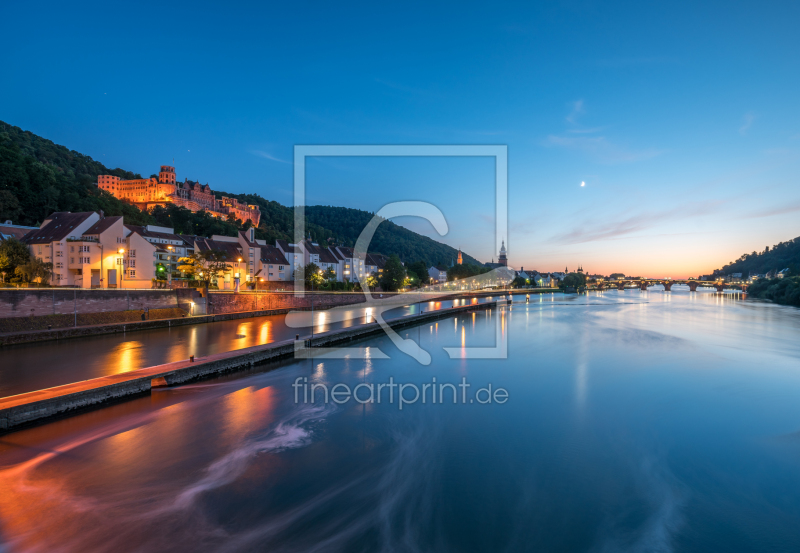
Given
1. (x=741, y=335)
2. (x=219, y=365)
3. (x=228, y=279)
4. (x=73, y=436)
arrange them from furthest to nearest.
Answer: (x=228, y=279) → (x=741, y=335) → (x=219, y=365) → (x=73, y=436)

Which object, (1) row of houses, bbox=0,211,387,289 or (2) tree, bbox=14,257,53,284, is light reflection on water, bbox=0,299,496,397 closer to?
(2) tree, bbox=14,257,53,284

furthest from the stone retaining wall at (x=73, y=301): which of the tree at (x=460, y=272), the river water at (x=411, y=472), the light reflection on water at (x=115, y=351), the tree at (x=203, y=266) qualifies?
the tree at (x=460, y=272)

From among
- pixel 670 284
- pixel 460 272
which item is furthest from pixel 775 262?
pixel 460 272

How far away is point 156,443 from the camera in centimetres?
918

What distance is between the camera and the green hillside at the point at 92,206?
46.3 metres

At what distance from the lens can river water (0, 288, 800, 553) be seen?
6.29m

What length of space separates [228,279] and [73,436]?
3746 centimetres

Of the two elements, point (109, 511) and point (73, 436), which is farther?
point (73, 436)

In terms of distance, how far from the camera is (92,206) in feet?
172

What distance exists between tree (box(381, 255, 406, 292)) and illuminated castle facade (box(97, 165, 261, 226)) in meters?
55.3

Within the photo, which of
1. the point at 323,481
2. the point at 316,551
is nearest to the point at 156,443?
the point at 323,481

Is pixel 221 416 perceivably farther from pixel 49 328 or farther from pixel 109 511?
pixel 49 328

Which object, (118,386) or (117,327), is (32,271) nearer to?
(117,327)

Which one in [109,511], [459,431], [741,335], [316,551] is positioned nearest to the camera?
[316,551]
